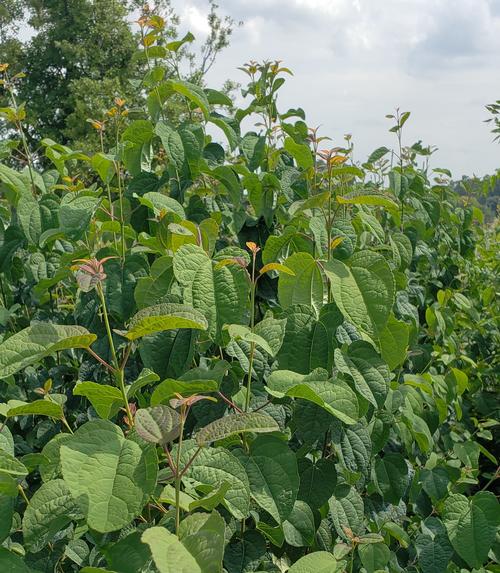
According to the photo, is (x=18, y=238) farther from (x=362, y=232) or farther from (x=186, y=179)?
(x=362, y=232)

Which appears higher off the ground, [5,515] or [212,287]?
[212,287]

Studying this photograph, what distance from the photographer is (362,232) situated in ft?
7.62

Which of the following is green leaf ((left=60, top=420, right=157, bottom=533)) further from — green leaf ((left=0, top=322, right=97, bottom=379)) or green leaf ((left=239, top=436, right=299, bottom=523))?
green leaf ((left=239, top=436, right=299, bottom=523))

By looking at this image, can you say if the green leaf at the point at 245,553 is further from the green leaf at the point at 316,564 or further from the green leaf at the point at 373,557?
the green leaf at the point at 373,557

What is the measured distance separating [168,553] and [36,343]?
373 millimetres

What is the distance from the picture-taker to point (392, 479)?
179 centimetres

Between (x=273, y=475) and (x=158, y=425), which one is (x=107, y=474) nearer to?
(x=158, y=425)

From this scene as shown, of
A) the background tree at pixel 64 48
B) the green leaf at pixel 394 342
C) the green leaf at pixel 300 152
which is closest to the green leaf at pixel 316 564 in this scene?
the green leaf at pixel 394 342

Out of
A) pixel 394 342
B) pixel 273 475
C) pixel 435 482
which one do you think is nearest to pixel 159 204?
pixel 394 342

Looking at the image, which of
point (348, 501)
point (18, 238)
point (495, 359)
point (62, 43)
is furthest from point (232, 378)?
point (62, 43)

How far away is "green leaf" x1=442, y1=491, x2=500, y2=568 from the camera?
6.20ft

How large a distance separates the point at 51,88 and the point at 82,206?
25.9 m

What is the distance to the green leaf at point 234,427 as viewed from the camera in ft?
3.18

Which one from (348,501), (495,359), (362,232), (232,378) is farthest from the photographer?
(495,359)
